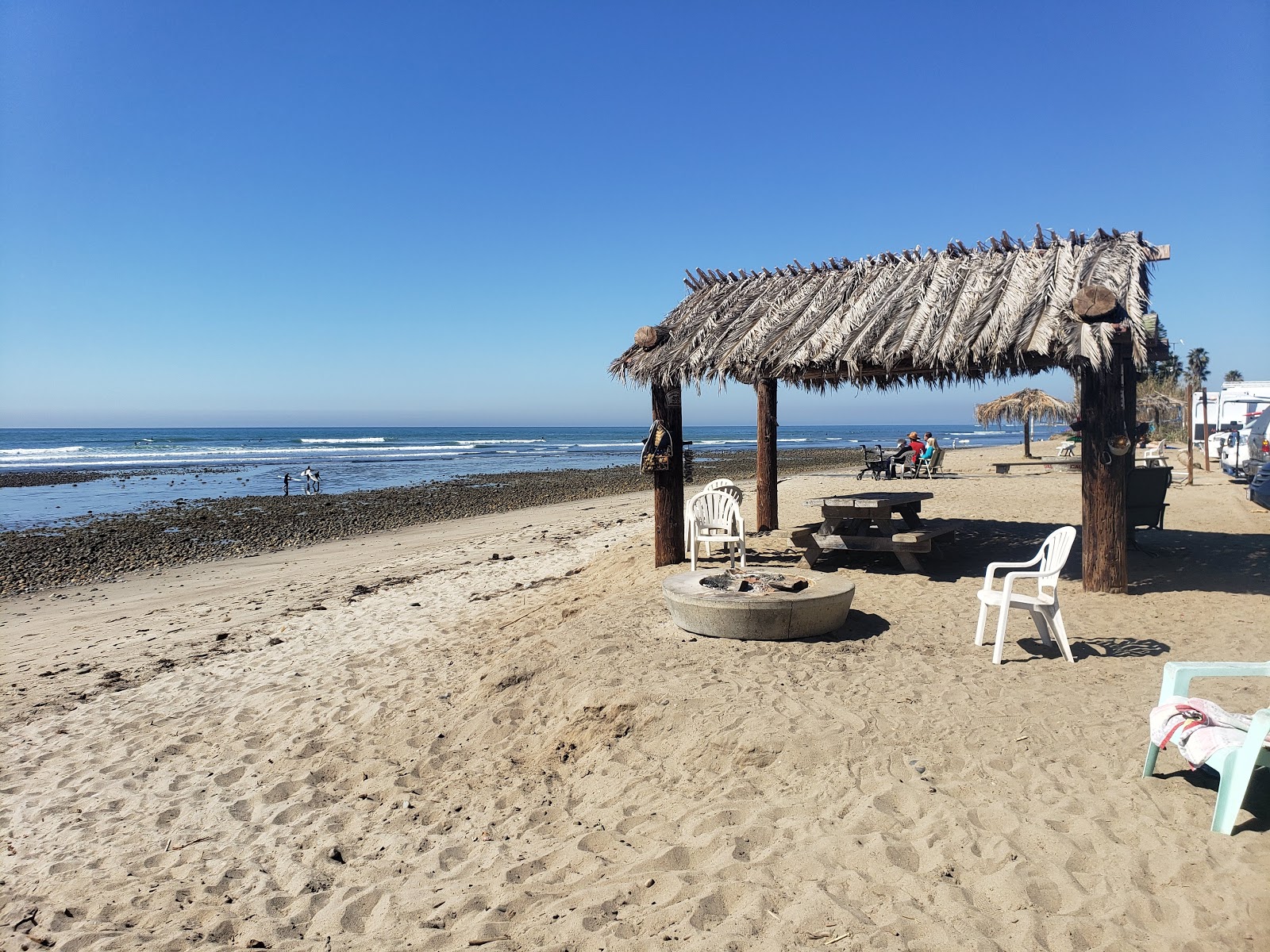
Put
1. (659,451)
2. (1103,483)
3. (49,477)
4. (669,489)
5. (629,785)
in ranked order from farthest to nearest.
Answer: (49,477) < (669,489) < (659,451) < (1103,483) < (629,785)

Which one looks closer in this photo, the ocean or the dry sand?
the dry sand

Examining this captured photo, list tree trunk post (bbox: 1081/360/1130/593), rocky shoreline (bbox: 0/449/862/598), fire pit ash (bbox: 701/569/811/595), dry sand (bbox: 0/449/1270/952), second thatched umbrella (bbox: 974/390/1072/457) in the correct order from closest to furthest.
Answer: dry sand (bbox: 0/449/1270/952)
fire pit ash (bbox: 701/569/811/595)
tree trunk post (bbox: 1081/360/1130/593)
rocky shoreline (bbox: 0/449/862/598)
second thatched umbrella (bbox: 974/390/1072/457)

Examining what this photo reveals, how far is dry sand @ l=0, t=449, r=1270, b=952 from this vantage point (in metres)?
2.79

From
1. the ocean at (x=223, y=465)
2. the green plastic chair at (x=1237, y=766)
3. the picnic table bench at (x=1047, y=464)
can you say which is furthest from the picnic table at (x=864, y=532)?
the ocean at (x=223, y=465)

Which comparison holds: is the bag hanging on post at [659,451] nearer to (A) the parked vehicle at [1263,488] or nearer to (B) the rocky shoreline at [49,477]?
(A) the parked vehicle at [1263,488]

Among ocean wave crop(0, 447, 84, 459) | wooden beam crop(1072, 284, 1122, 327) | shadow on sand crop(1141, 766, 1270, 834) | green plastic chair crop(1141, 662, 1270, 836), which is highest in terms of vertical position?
wooden beam crop(1072, 284, 1122, 327)

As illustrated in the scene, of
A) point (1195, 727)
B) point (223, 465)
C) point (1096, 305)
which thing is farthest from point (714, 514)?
point (223, 465)

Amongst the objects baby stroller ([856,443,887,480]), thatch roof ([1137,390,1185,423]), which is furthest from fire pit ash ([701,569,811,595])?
thatch roof ([1137,390,1185,423])

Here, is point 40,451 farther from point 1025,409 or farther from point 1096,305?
point 1096,305

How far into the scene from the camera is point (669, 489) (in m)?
8.71

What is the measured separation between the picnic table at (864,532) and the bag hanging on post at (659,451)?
161 centimetres

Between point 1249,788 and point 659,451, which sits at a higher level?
point 659,451

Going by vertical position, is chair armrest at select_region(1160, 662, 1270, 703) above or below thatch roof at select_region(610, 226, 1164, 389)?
below

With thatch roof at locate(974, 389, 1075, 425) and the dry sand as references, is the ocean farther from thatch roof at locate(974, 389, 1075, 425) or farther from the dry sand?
the dry sand
